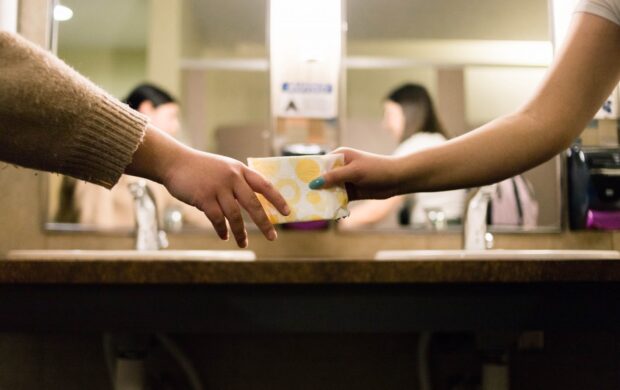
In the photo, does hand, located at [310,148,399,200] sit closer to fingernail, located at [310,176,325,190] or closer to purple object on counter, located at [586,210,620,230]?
fingernail, located at [310,176,325,190]

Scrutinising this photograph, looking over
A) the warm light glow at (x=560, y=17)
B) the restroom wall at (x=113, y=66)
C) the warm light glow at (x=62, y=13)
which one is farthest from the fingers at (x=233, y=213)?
the warm light glow at (x=560, y=17)

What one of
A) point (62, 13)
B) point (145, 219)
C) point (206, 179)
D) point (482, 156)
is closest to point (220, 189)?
point (206, 179)

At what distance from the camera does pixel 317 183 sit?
0.79m

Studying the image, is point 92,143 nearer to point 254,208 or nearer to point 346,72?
point 254,208

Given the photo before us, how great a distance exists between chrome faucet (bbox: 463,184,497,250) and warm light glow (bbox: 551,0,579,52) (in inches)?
22.7

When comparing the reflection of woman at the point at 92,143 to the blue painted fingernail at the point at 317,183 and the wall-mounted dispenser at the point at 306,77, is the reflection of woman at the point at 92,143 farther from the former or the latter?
the wall-mounted dispenser at the point at 306,77

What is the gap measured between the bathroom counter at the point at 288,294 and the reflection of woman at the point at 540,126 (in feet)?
0.47

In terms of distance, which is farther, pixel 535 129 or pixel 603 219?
pixel 603 219

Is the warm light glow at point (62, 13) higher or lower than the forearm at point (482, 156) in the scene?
higher

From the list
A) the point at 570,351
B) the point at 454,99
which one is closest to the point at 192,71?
the point at 454,99

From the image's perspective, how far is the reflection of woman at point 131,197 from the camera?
172cm

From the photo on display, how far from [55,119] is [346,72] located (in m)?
1.12

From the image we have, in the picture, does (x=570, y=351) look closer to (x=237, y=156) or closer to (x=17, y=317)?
(x=237, y=156)

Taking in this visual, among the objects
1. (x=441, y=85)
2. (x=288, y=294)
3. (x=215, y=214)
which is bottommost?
(x=288, y=294)
